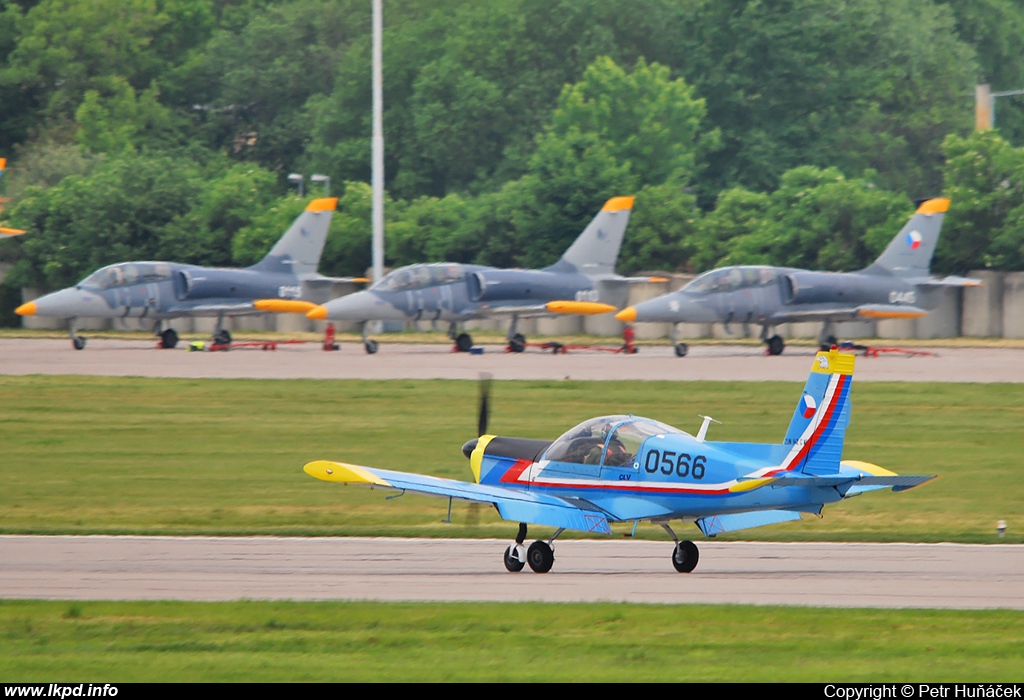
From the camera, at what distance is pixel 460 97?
8569 cm

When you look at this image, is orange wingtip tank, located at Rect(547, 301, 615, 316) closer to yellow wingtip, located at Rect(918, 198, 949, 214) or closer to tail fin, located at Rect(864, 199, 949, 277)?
tail fin, located at Rect(864, 199, 949, 277)

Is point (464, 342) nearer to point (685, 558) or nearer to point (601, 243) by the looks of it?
point (601, 243)

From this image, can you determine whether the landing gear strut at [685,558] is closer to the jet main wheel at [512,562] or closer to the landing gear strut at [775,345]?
the jet main wheel at [512,562]

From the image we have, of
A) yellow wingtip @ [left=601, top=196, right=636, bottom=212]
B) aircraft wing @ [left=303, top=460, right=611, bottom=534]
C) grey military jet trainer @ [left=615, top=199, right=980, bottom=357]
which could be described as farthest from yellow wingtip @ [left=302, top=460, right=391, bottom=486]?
yellow wingtip @ [left=601, top=196, right=636, bottom=212]

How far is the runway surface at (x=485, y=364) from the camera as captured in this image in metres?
35.8

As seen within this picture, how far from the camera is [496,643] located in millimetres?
11570

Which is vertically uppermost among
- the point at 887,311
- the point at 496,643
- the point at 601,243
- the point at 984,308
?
the point at 601,243

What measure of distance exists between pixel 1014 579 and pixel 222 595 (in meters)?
7.97

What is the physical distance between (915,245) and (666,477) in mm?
32488

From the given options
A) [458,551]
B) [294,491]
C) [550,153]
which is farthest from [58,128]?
[458,551]

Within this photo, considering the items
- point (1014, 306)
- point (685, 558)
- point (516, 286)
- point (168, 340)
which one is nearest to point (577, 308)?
point (516, 286)

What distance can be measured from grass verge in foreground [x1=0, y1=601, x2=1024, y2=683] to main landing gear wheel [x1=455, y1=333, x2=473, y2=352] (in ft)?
97.2

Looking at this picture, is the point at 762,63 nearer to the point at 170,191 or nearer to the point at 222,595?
the point at 170,191

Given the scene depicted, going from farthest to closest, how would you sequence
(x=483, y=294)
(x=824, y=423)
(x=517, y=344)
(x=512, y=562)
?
(x=483, y=294), (x=517, y=344), (x=512, y=562), (x=824, y=423)
